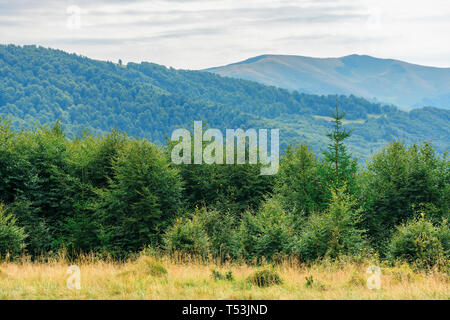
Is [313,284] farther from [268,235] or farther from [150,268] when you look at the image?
[268,235]

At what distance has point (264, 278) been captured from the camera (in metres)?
10.5

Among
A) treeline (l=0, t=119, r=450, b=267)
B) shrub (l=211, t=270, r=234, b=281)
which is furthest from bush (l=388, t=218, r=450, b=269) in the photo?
shrub (l=211, t=270, r=234, b=281)

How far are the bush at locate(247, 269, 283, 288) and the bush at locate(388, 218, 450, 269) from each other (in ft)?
23.2

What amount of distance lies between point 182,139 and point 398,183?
13.9m

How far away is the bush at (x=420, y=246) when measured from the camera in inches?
608

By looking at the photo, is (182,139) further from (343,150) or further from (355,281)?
(355,281)

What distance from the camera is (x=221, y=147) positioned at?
2886 centimetres

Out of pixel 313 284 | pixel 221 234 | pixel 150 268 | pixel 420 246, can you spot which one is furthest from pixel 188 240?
pixel 420 246

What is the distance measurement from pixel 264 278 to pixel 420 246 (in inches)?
322

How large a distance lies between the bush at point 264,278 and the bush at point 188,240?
6.54 metres

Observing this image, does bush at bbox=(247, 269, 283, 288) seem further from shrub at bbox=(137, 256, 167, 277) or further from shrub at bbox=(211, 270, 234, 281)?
shrub at bbox=(137, 256, 167, 277)

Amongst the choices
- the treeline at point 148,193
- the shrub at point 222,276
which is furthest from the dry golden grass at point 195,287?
the treeline at point 148,193
